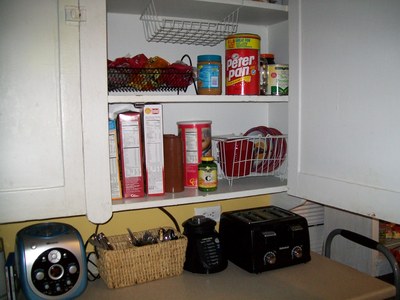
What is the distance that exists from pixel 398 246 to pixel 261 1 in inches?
46.4

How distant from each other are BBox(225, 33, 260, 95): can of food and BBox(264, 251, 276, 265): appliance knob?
58cm

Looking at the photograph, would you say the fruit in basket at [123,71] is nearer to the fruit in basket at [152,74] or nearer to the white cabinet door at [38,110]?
the fruit in basket at [152,74]

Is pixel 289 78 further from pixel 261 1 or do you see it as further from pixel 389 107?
pixel 389 107

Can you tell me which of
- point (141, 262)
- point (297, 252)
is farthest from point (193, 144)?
point (297, 252)

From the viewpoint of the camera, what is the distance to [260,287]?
116 cm

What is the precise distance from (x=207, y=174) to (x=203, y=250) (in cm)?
27

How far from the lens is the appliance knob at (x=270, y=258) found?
125 centimetres

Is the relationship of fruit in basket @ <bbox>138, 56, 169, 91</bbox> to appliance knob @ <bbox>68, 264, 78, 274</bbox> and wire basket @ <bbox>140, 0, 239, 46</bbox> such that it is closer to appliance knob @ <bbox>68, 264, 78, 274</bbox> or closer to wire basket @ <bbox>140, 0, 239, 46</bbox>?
wire basket @ <bbox>140, 0, 239, 46</bbox>

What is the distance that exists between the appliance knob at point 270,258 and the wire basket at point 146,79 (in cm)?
67

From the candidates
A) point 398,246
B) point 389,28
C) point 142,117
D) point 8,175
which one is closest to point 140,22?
point 142,117

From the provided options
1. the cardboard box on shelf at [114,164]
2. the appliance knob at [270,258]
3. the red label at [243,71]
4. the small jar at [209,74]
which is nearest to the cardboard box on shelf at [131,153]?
the cardboard box on shelf at [114,164]

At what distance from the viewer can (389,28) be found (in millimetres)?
932

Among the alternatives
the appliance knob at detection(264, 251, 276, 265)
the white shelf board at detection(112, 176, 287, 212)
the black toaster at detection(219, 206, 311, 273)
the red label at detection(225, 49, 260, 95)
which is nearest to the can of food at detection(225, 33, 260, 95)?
the red label at detection(225, 49, 260, 95)

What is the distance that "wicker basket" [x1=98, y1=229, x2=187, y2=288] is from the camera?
114 cm
